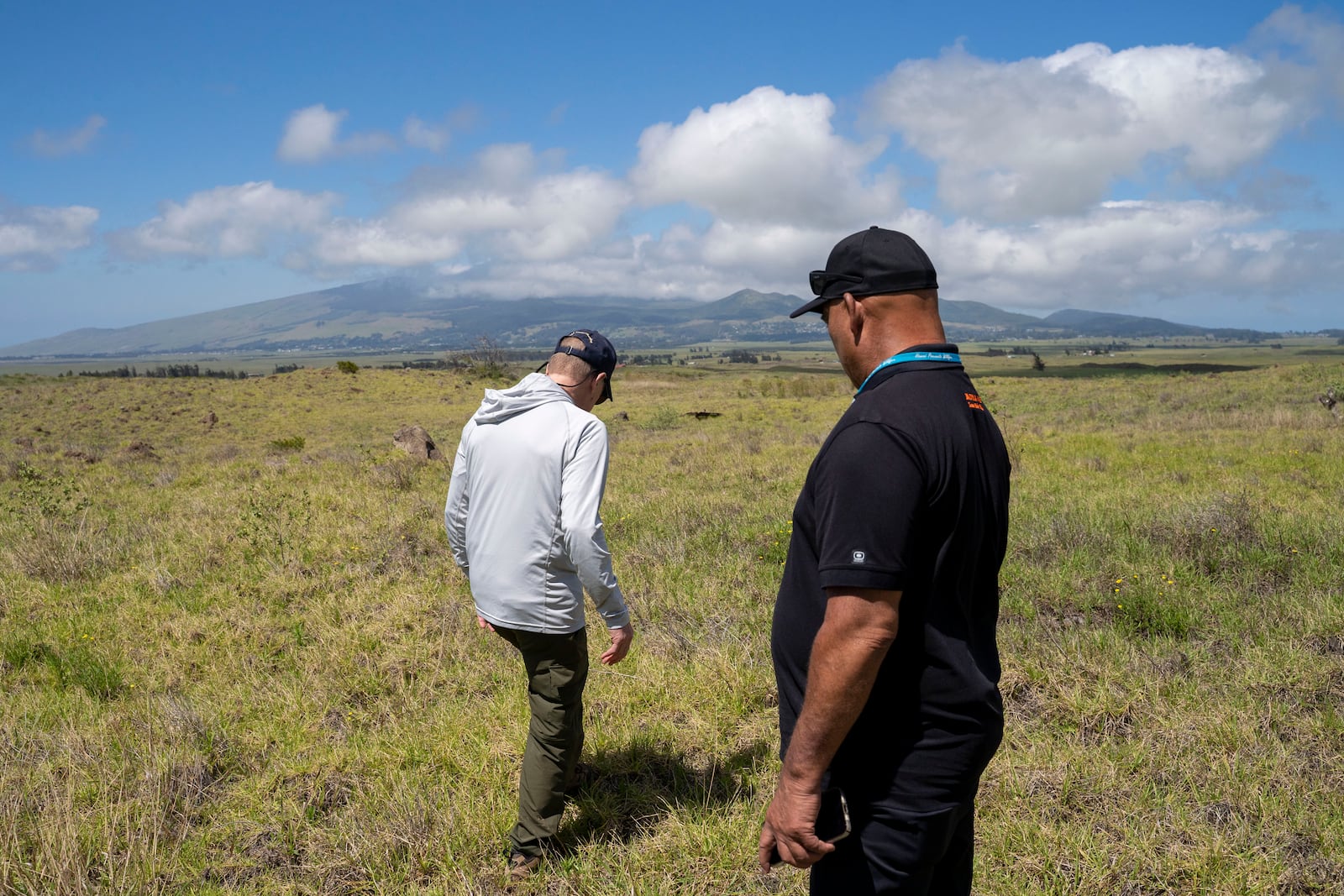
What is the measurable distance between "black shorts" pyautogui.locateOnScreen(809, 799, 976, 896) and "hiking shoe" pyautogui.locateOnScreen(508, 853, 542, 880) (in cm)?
170

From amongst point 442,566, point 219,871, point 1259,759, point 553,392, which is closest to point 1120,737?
point 1259,759

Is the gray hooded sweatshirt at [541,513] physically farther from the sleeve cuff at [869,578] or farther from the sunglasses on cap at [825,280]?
the sleeve cuff at [869,578]

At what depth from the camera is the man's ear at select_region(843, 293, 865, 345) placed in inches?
75.2

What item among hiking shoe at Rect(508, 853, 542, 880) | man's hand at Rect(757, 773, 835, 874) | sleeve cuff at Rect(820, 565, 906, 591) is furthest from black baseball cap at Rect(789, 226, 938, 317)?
hiking shoe at Rect(508, 853, 542, 880)

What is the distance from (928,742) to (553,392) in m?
1.93

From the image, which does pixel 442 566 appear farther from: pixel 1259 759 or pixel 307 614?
pixel 1259 759

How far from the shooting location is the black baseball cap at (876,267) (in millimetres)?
1841

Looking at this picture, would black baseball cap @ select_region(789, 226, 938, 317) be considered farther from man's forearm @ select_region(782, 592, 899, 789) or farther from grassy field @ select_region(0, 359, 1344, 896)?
grassy field @ select_region(0, 359, 1344, 896)

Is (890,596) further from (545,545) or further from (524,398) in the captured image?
(524,398)

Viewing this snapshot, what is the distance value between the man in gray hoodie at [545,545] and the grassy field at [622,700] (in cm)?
48

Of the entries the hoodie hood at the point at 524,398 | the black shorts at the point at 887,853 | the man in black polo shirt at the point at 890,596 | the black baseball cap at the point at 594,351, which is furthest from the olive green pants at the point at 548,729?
the black shorts at the point at 887,853

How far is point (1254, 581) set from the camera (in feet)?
19.3

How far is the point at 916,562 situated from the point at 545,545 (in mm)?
1668

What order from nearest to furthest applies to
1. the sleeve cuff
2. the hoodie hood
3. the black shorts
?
the sleeve cuff
the black shorts
the hoodie hood
